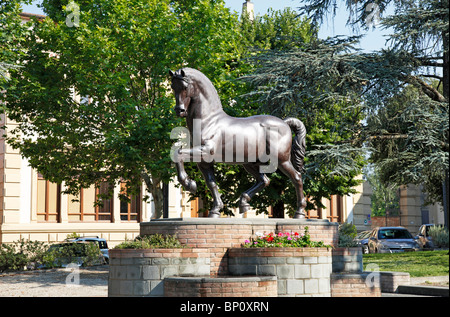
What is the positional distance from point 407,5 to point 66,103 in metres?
13.0

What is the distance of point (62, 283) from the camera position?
18.2 meters

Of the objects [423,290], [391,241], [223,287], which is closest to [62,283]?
[223,287]

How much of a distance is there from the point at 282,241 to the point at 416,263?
30.1 ft

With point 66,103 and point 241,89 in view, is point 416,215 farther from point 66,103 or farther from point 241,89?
point 66,103

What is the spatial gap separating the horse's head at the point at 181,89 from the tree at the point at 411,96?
8732 millimetres

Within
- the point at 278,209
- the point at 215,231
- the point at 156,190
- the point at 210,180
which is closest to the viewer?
the point at 215,231

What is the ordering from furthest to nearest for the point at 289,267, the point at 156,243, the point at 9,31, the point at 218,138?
the point at 9,31 < the point at 218,138 < the point at 156,243 < the point at 289,267

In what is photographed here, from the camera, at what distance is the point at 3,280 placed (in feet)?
63.4

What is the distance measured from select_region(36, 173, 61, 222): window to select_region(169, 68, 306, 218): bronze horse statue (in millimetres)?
21470

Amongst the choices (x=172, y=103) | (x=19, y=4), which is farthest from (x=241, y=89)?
(x=19, y=4)

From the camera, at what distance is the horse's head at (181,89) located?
1278 cm

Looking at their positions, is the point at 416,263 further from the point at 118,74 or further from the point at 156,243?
the point at 118,74

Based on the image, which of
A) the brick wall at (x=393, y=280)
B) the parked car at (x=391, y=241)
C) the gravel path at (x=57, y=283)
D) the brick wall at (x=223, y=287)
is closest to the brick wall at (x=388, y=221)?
the parked car at (x=391, y=241)

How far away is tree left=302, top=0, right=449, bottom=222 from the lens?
19.2 m
